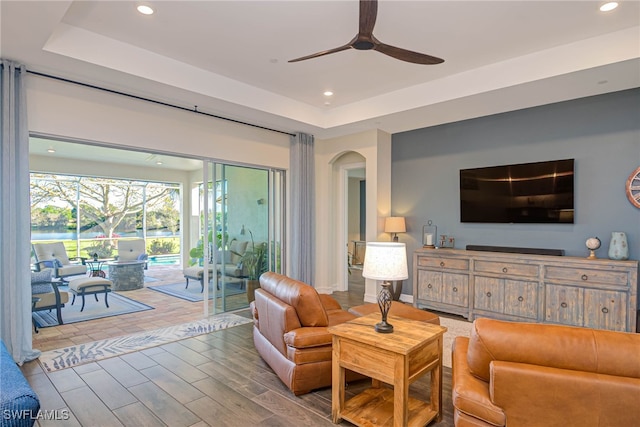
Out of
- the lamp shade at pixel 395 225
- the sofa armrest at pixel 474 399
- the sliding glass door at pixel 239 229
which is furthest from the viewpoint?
the lamp shade at pixel 395 225

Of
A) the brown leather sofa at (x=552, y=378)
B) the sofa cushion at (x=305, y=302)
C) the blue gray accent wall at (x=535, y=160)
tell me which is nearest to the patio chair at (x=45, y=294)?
the sofa cushion at (x=305, y=302)

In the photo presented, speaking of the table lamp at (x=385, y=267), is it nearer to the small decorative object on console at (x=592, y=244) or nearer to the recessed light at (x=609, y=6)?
the recessed light at (x=609, y=6)

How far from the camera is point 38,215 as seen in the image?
8.26m

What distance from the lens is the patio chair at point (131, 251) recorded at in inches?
307

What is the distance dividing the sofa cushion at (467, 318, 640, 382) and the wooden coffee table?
50 cm

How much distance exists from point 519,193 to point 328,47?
11.0ft

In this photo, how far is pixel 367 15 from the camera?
248cm

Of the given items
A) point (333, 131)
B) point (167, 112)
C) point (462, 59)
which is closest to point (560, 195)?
point (462, 59)

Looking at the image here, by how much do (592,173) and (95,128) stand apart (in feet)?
20.1

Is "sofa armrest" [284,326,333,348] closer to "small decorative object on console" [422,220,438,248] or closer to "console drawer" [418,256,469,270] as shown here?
"console drawer" [418,256,469,270]

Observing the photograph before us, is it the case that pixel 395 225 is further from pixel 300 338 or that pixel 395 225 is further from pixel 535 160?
pixel 300 338

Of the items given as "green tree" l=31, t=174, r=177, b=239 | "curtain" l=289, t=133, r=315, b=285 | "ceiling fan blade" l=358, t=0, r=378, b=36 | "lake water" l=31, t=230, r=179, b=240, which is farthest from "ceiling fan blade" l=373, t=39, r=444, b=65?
"lake water" l=31, t=230, r=179, b=240

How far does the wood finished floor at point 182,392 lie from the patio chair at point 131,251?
462 cm

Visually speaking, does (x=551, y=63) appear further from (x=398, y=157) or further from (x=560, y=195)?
(x=398, y=157)
